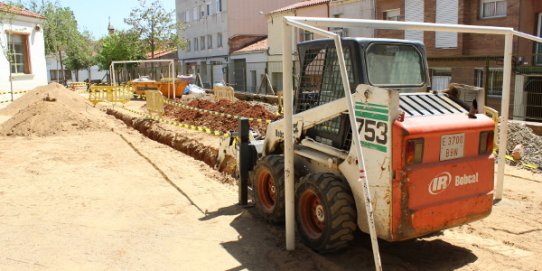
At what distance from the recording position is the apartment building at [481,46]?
18.7 m

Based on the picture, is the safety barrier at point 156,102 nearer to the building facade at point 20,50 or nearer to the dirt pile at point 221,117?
the dirt pile at point 221,117

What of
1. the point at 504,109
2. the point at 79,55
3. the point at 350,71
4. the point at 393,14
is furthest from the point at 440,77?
the point at 79,55

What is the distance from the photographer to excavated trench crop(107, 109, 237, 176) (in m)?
9.34

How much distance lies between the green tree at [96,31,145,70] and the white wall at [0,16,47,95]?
20.3 metres

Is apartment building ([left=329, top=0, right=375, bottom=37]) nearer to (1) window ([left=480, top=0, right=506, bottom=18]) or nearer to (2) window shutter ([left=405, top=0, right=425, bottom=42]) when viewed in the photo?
(2) window shutter ([left=405, top=0, right=425, bottom=42])

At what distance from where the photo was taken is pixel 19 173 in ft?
31.0

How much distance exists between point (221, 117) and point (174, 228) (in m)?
10.6

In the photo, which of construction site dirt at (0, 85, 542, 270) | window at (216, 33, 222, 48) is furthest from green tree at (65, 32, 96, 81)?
construction site dirt at (0, 85, 542, 270)

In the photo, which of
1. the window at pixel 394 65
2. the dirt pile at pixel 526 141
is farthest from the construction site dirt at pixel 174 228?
the window at pixel 394 65

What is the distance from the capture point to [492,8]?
20125mm

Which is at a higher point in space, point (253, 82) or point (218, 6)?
point (218, 6)

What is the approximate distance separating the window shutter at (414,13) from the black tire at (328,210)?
19.7 metres

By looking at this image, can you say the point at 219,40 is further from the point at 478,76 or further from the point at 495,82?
the point at 495,82

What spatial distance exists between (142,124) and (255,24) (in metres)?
29.3
